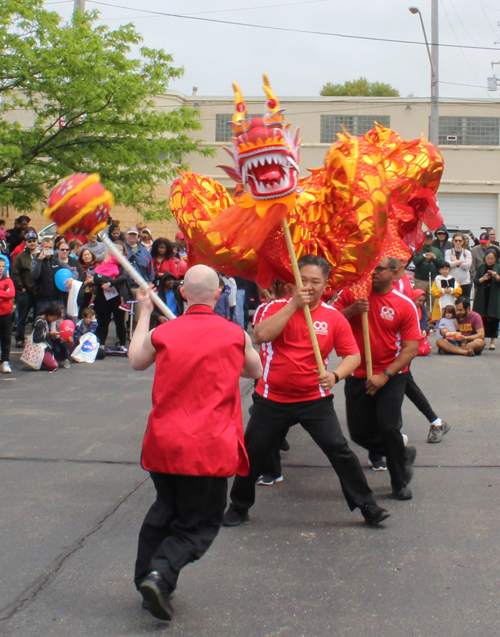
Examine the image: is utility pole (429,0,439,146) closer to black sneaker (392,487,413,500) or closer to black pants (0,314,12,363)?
black pants (0,314,12,363)

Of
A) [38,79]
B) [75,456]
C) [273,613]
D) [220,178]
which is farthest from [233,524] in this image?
[220,178]

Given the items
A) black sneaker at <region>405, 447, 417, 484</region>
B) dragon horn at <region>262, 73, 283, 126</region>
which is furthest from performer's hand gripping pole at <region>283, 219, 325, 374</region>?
black sneaker at <region>405, 447, 417, 484</region>

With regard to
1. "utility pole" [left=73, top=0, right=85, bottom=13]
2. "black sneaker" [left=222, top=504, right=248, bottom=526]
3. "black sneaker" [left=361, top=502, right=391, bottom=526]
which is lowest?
"black sneaker" [left=222, top=504, right=248, bottom=526]

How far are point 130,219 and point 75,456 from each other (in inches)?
985

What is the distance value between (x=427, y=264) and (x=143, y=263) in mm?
5959

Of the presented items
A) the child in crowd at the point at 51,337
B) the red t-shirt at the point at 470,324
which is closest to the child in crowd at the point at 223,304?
the child in crowd at the point at 51,337

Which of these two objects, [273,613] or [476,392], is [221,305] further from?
[273,613]

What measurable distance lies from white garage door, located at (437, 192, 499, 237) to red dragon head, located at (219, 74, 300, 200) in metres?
28.3

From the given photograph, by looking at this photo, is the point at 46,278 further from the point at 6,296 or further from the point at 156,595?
the point at 156,595

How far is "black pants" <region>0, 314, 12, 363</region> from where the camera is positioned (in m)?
9.43

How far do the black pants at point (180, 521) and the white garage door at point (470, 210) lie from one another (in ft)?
96.2

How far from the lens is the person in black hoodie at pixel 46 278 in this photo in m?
10.7

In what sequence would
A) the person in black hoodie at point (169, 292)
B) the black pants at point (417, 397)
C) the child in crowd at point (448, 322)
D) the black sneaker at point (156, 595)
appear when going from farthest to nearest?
the child in crowd at point (448, 322), the person in black hoodie at point (169, 292), the black pants at point (417, 397), the black sneaker at point (156, 595)

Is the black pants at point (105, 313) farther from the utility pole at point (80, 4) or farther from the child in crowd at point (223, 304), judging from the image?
the utility pole at point (80, 4)
